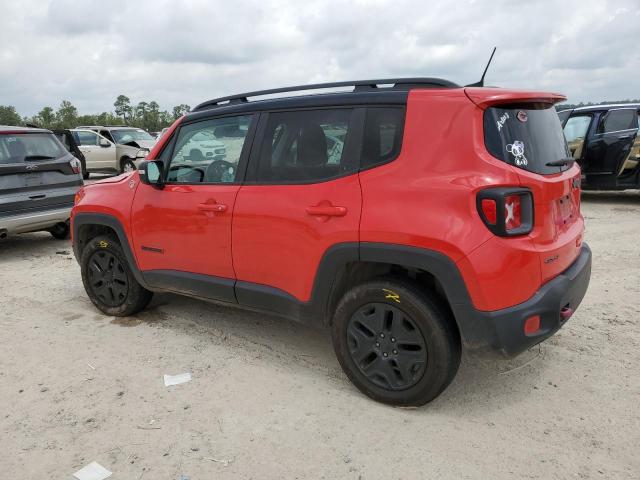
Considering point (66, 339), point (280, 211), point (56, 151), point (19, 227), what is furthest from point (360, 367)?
point (56, 151)

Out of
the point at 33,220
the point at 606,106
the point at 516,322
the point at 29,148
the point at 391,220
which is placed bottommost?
the point at 33,220

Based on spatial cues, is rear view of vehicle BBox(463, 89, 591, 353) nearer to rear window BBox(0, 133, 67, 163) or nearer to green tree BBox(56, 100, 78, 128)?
rear window BBox(0, 133, 67, 163)

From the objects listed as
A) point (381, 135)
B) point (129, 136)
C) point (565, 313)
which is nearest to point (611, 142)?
point (565, 313)

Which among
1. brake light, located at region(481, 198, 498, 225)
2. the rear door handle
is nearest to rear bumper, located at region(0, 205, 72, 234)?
the rear door handle

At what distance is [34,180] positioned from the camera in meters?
6.75

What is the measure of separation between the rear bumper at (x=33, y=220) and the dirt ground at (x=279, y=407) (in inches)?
93.6

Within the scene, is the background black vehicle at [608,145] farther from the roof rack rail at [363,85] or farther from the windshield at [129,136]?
the windshield at [129,136]

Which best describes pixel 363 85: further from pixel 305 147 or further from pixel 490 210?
pixel 490 210

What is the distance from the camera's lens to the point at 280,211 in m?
3.17

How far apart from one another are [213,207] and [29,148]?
15.4 feet

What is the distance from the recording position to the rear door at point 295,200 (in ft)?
9.66

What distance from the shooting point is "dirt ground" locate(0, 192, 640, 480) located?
8.23 feet

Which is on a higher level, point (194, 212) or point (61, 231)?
point (194, 212)

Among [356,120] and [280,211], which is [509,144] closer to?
[356,120]
